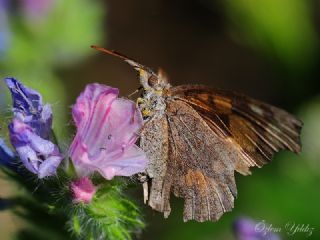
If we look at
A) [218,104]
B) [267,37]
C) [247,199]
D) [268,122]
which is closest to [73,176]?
[218,104]

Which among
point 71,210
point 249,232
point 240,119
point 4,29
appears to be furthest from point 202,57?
point 71,210

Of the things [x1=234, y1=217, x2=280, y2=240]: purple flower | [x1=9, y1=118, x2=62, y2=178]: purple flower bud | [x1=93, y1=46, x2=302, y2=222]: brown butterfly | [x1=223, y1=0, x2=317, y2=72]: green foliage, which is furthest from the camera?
[x1=223, y1=0, x2=317, y2=72]: green foliage

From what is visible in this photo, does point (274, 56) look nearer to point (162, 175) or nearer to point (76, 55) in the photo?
point (76, 55)

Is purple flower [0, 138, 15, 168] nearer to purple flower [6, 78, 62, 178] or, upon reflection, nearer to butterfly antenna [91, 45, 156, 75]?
purple flower [6, 78, 62, 178]

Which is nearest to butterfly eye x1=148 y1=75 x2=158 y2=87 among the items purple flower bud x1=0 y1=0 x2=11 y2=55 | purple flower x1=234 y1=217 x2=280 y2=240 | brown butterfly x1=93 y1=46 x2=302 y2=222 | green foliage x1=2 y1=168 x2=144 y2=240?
brown butterfly x1=93 y1=46 x2=302 y2=222

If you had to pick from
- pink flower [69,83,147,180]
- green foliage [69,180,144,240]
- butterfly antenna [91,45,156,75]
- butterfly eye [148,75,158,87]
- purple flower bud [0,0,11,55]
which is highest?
purple flower bud [0,0,11,55]

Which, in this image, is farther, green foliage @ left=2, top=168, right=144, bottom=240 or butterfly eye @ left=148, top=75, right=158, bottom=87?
butterfly eye @ left=148, top=75, right=158, bottom=87

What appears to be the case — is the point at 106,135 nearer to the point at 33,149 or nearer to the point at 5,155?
the point at 33,149

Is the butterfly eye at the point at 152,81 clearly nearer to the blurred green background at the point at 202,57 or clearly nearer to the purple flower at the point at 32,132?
the purple flower at the point at 32,132
